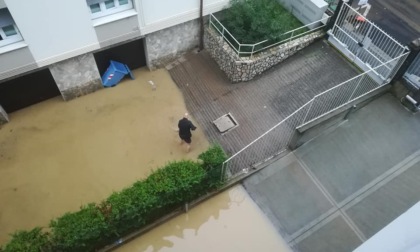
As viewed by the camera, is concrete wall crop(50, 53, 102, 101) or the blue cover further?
the blue cover

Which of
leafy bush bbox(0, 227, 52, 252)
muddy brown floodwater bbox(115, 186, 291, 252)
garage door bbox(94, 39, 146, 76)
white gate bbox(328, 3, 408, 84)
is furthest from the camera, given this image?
garage door bbox(94, 39, 146, 76)

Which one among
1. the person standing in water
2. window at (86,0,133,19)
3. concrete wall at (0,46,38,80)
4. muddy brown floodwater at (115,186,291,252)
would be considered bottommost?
muddy brown floodwater at (115,186,291,252)

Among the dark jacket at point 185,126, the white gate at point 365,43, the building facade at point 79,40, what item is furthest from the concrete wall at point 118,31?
the white gate at point 365,43

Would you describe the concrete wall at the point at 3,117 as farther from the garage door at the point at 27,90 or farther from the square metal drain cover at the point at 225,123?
the square metal drain cover at the point at 225,123

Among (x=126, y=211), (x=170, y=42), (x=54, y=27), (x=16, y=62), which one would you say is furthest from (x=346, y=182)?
(x=16, y=62)

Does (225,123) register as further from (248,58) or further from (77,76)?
(77,76)

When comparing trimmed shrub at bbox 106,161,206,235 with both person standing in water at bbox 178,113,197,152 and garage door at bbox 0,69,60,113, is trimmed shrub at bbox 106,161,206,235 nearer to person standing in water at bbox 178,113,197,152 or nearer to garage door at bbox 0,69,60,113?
person standing in water at bbox 178,113,197,152

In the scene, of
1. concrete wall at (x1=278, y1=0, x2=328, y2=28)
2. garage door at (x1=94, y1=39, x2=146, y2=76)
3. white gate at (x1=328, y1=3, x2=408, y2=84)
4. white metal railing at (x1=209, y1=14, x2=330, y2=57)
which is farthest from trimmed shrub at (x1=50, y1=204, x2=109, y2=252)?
concrete wall at (x1=278, y1=0, x2=328, y2=28)
